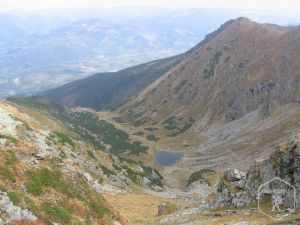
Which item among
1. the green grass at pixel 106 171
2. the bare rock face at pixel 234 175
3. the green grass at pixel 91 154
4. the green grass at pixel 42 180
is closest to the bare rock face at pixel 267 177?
the bare rock face at pixel 234 175

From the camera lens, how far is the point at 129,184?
5217 inches

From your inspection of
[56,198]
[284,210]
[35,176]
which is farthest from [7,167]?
A: [284,210]

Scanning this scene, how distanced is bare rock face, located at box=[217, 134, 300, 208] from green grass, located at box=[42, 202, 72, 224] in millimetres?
25235

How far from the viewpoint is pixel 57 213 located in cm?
3969

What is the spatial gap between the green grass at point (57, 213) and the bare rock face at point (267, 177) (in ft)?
82.8

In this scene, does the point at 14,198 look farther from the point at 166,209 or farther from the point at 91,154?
the point at 91,154

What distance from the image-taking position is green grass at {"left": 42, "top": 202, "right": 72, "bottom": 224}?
39.1 m

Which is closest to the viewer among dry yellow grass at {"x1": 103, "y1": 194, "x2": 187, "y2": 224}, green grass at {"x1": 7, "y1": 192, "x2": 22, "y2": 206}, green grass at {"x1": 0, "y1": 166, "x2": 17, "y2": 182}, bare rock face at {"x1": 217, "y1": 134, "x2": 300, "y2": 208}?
green grass at {"x1": 7, "y1": 192, "x2": 22, "y2": 206}

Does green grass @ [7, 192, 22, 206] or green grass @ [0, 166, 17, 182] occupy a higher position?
green grass @ [0, 166, 17, 182]

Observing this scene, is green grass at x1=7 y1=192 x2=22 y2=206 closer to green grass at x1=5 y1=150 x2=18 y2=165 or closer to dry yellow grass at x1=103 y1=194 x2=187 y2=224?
green grass at x1=5 y1=150 x2=18 y2=165

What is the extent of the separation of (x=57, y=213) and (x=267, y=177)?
30466 millimetres

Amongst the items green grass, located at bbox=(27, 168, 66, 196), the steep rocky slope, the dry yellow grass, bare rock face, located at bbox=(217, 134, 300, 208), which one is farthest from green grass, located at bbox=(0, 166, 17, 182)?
the dry yellow grass

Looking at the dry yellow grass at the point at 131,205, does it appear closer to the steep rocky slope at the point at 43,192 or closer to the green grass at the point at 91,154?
the steep rocky slope at the point at 43,192

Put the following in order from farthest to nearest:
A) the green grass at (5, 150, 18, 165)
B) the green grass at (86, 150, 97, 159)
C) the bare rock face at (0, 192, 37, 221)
Answer: 1. the green grass at (86, 150, 97, 159)
2. the green grass at (5, 150, 18, 165)
3. the bare rock face at (0, 192, 37, 221)
